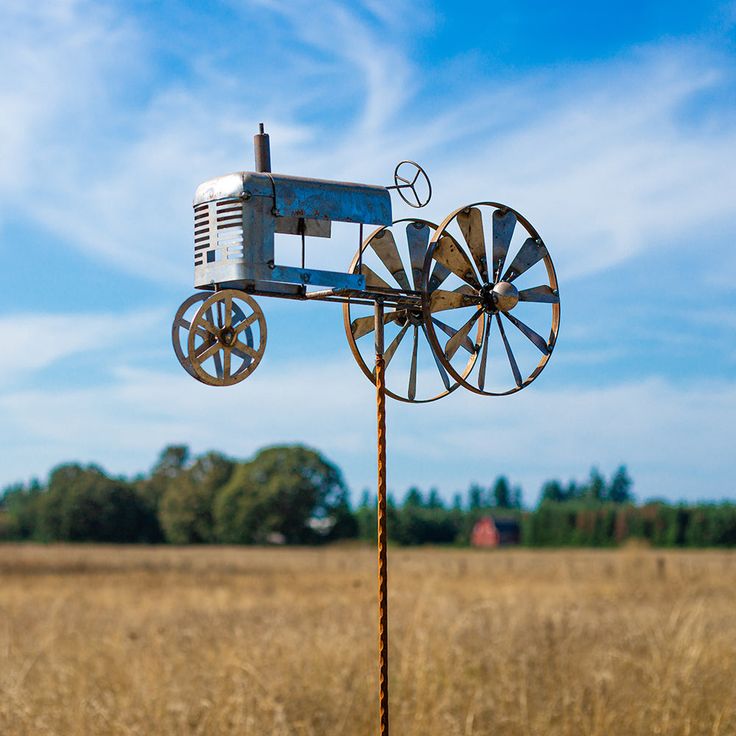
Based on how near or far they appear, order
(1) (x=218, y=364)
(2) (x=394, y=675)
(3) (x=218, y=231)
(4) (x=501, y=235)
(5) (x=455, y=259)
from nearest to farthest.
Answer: (3) (x=218, y=231) → (1) (x=218, y=364) → (5) (x=455, y=259) → (4) (x=501, y=235) → (2) (x=394, y=675)

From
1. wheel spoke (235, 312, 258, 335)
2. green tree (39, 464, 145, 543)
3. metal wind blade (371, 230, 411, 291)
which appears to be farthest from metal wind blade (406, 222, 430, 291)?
green tree (39, 464, 145, 543)

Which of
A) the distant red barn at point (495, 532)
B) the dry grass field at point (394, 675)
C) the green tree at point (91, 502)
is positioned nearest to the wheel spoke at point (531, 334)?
the dry grass field at point (394, 675)

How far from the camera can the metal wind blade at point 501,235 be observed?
3.27m

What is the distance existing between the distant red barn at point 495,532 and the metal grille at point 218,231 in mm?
50784

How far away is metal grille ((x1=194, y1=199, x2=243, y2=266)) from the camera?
110 inches

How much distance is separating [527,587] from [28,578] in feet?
34.1

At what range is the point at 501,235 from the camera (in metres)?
3.28

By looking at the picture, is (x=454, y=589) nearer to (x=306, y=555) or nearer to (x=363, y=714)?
(x=363, y=714)

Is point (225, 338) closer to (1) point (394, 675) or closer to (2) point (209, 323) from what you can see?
(2) point (209, 323)

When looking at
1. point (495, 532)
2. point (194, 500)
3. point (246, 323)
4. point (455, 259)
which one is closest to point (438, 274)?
point (455, 259)

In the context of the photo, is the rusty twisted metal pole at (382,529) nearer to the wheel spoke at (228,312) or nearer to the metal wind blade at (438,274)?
the metal wind blade at (438,274)

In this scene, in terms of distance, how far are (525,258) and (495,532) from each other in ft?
169

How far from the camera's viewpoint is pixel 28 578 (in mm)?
21781

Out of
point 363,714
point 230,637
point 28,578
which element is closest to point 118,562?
point 28,578
